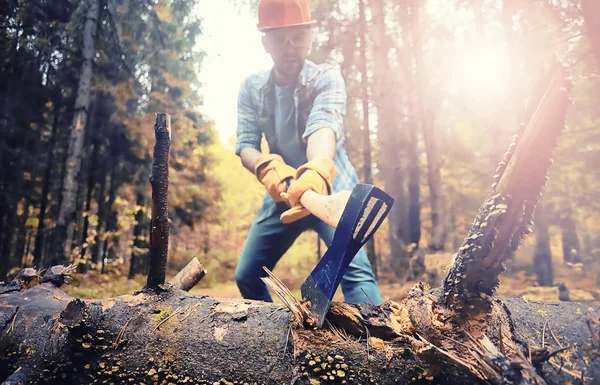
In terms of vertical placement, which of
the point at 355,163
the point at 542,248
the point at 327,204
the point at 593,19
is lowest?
the point at 542,248

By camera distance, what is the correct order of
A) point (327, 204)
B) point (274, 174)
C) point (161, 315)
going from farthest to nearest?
point (274, 174) < point (327, 204) < point (161, 315)

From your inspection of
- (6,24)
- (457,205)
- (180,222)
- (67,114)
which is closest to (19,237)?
(180,222)

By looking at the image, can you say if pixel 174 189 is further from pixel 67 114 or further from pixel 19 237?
pixel 19 237

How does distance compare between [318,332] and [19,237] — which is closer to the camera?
[318,332]

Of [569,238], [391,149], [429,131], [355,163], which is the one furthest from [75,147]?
[569,238]

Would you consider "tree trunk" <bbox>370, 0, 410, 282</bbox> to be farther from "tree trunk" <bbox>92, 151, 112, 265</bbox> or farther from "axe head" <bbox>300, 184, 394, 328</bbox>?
"axe head" <bbox>300, 184, 394, 328</bbox>

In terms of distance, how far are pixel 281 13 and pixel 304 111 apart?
2.23 ft

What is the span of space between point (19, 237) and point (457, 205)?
1596 centimetres

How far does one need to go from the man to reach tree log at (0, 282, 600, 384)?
2.73 feet

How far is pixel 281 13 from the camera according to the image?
2.33 m

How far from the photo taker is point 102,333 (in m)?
1.28

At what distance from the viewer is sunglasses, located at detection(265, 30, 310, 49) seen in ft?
7.84

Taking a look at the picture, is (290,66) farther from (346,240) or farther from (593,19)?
(593,19)

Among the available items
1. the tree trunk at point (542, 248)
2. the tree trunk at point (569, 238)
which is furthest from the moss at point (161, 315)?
the tree trunk at point (569, 238)
